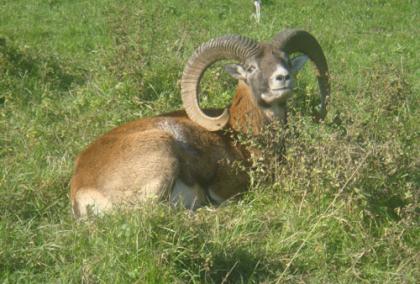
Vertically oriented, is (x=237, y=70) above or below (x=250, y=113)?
above

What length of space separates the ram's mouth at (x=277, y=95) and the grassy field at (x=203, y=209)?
191mm

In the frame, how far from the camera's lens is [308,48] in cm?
1013

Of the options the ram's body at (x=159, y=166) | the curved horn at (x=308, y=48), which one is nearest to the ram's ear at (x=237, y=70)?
the ram's body at (x=159, y=166)

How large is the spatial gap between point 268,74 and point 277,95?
0.26 metres

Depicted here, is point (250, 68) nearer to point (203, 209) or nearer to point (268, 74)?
point (268, 74)

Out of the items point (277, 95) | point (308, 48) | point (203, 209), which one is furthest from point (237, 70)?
point (203, 209)

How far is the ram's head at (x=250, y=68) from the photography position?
30.5 ft

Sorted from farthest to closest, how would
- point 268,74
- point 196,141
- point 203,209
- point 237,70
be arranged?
point 237,70, point 268,74, point 196,141, point 203,209

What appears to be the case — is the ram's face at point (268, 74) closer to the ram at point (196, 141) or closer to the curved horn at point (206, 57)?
the ram at point (196, 141)

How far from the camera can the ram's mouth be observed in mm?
9234

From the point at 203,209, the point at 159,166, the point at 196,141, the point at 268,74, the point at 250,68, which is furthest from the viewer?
the point at 250,68

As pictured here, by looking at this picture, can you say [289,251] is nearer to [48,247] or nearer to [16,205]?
[48,247]

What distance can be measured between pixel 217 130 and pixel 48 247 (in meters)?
2.97

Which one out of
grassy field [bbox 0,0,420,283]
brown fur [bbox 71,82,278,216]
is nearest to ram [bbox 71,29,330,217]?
brown fur [bbox 71,82,278,216]
